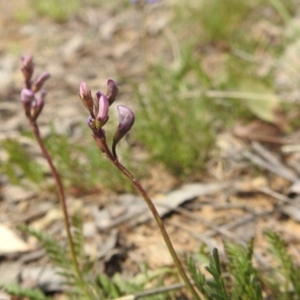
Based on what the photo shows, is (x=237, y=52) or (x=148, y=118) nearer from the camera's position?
(x=148, y=118)

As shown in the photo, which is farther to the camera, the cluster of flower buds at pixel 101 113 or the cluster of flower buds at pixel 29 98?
the cluster of flower buds at pixel 29 98

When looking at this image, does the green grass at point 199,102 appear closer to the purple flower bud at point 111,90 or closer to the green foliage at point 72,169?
the green foliage at point 72,169

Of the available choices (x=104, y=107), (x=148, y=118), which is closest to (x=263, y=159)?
(x=148, y=118)

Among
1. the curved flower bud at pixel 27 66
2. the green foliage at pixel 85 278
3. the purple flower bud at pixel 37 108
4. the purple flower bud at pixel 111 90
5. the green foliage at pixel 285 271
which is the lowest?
the green foliage at pixel 285 271

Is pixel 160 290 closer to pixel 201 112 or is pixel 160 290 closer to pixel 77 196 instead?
pixel 77 196

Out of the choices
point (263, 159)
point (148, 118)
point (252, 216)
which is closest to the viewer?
point (252, 216)

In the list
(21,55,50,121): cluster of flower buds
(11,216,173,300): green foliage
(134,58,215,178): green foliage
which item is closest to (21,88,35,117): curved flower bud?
(21,55,50,121): cluster of flower buds

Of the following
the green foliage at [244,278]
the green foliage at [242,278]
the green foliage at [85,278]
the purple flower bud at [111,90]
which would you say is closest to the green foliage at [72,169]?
the green foliage at [85,278]

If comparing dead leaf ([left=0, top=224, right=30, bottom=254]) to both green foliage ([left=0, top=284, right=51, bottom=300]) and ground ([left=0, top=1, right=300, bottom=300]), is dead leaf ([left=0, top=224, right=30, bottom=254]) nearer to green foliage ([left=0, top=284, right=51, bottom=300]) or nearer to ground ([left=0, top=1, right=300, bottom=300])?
ground ([left=0, top=1, right=300, bottom=300])

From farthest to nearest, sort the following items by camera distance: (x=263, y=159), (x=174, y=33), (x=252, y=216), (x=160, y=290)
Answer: (x=174, y=33) → (x=263, y=159) → (x=252, y=216) → (x=160, y=290)
